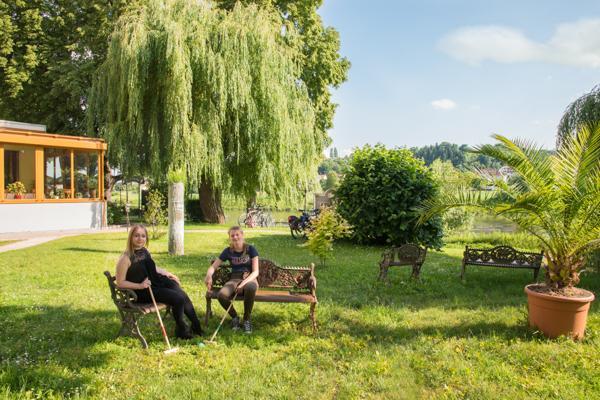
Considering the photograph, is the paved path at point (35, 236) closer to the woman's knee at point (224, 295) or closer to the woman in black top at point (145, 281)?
Answer: the woman in black top at point (145, 281)

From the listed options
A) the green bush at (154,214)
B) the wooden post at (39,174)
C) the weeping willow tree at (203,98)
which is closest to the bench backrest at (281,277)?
the green bush at (154,214)

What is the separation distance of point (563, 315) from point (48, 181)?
623 inches

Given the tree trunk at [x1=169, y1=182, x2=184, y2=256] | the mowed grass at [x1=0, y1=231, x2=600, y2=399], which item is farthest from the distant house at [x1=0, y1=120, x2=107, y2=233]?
the mowed grass at [x1=0, y1=231, x2=600, y2=399]

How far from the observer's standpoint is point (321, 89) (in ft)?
72.9

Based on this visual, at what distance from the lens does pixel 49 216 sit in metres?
15.0

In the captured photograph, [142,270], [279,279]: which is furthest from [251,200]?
[142,270]

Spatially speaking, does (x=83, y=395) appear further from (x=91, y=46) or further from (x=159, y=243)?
(x=91, y=46)

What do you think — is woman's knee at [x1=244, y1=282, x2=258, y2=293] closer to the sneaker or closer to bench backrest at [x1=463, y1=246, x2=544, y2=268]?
the sneaker

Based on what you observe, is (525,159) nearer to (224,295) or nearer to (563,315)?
(563,315)

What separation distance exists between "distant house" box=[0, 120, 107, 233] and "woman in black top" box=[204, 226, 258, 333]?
38.9 ft

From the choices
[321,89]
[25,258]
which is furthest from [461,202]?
[321,89]

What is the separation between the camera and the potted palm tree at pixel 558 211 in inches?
191

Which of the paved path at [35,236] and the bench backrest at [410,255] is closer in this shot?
the bench backrest at [410,255]

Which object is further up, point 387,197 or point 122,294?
point 387,197
